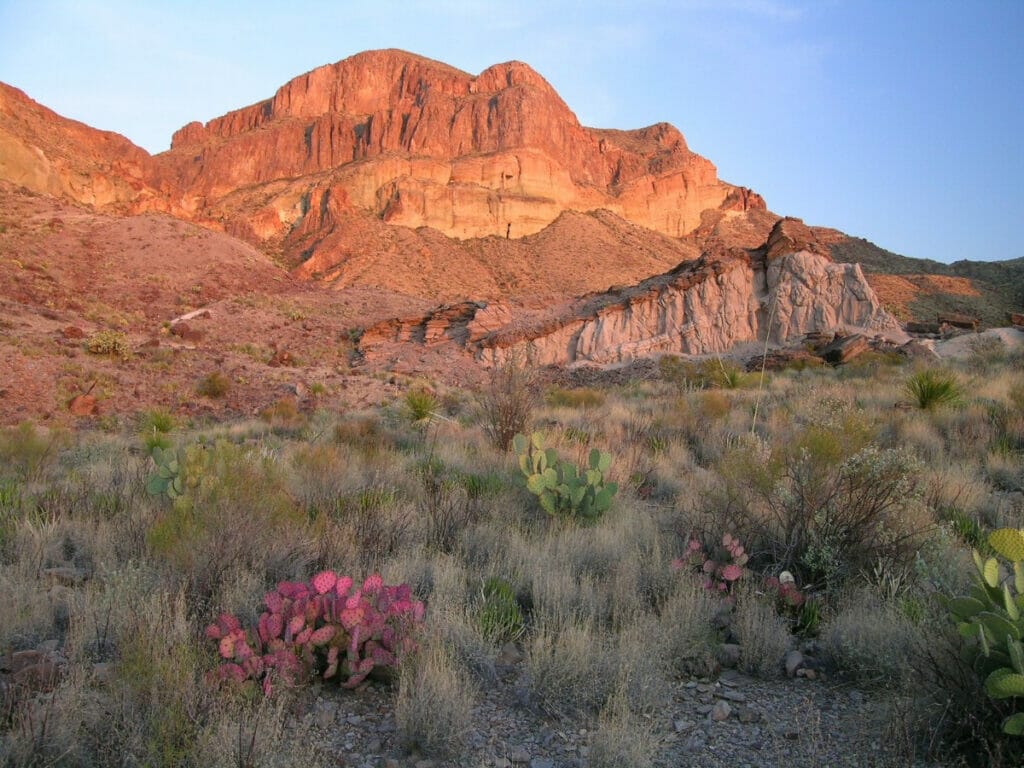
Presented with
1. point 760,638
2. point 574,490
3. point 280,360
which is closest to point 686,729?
point 760,638

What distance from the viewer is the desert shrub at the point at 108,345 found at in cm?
2200

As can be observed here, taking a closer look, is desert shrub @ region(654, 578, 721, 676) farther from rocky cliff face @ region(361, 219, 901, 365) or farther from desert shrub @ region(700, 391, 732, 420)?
rocky cliff face @ region(361, 219, 901, 365)

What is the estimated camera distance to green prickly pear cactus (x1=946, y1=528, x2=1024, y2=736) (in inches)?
96.5

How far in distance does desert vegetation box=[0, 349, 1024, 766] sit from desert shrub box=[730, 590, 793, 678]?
0.01 m

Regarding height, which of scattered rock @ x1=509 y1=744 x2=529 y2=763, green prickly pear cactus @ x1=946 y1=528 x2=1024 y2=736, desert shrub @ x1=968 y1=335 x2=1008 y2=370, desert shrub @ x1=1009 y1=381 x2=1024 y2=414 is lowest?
scattered rock @ x1=509 y1=744 x2=529 y2=763

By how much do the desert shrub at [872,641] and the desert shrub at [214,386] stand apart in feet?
65.2

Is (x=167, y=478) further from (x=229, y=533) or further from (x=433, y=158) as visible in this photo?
(x=433, y=158)

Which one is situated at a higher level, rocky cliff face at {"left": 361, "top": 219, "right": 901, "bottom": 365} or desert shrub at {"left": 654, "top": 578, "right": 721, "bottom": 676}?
rocky cliff face at {"left": 361, "top": 219, "right": 901, "bottom": 365}

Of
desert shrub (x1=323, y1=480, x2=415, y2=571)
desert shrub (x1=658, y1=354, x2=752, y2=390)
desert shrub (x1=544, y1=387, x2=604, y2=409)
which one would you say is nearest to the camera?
desert shrub (x1=323, y1=480, x2=415, y2=571)

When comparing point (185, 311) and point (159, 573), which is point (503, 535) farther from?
point (185, 311)

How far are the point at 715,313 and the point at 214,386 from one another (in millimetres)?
17775

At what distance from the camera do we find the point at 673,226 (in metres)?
102

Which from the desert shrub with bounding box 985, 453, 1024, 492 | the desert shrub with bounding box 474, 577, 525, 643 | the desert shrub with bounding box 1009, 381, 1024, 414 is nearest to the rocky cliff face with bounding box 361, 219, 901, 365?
the desert shrub with bounding box 1009, 381, 1024, 414

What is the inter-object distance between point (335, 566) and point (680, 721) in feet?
8.24
